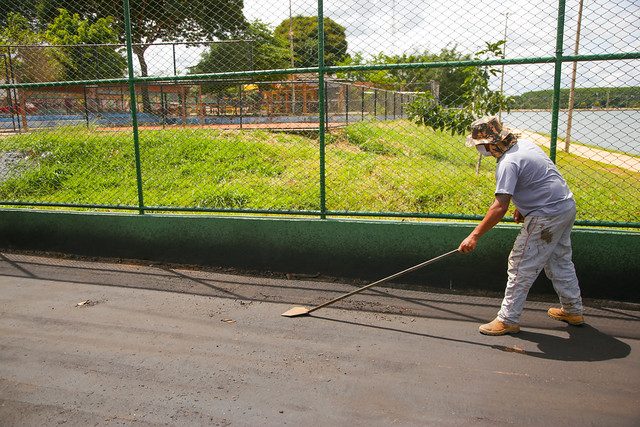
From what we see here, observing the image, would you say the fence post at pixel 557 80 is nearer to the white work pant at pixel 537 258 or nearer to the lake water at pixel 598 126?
the lake water at pixel 598 126

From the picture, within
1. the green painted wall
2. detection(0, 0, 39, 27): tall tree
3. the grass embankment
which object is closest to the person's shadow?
the green painted wall

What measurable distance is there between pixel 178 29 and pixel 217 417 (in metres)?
9.26

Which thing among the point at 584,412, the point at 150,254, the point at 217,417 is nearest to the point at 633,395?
the point at 584,412

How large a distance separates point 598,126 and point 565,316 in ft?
6.56

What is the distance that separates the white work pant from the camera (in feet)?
12.5

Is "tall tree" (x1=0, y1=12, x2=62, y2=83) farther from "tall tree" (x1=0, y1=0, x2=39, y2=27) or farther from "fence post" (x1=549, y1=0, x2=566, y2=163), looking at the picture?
"fence post" (x1=549, y1=0, x2=566, y2=163)

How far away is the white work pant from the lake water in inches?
49.8

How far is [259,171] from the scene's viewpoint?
9.25m

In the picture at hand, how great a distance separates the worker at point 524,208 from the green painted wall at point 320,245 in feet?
2.80

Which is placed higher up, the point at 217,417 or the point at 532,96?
the point at 532,96

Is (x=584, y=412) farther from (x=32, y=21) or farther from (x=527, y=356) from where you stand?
(x=32, y=21)

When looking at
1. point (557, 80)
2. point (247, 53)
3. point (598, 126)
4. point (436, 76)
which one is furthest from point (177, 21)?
point (598, 126)

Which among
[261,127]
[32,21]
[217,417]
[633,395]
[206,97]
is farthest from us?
[206,97]

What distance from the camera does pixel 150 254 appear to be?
5.93m
